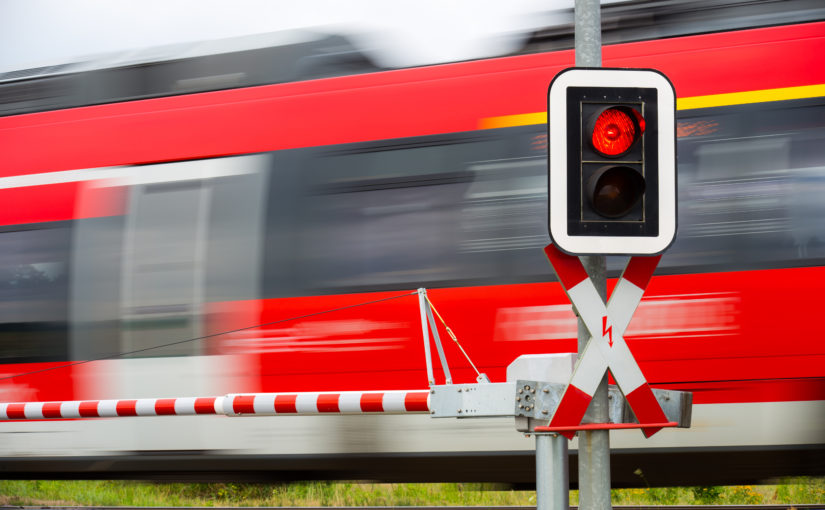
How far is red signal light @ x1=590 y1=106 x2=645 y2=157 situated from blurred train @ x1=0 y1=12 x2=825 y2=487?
3.00 metres

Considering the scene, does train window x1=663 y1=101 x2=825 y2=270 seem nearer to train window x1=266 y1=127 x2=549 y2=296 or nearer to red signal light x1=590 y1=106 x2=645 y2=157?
train window x1=266 y1=127 x2=549 y2=296

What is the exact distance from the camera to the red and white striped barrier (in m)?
4.64

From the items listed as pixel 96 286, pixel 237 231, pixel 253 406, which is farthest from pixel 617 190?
pixel 96 286

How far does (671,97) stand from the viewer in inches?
131

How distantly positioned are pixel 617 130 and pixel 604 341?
76 cm

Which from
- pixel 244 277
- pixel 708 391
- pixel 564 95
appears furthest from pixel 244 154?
pixel 564 95

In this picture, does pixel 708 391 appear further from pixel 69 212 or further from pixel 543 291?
pixel 69 212

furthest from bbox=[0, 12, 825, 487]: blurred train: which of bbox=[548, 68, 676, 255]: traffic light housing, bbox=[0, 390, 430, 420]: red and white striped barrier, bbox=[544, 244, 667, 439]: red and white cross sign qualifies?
bbox=[548, 68, 676, 255]: traffic light housing

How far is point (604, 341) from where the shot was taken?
11.0 ft

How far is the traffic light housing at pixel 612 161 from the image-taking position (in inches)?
129

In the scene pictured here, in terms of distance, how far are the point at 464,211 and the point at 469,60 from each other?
124 cm

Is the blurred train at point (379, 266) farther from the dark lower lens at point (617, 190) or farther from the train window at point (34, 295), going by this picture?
the dark lower lens at point (617, 190)

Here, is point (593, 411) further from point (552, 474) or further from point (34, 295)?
point (34, 295)

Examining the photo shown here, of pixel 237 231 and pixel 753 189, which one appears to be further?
pixel 237 231
